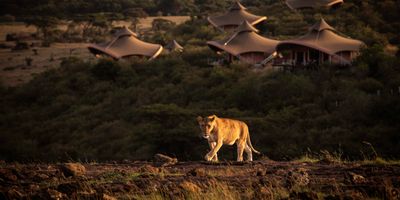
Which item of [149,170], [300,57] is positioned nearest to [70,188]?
[149,170]

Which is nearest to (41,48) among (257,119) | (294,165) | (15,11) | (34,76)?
(34,76)

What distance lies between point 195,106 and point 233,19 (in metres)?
29.3

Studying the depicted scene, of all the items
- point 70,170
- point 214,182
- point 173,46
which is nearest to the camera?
point 214,182

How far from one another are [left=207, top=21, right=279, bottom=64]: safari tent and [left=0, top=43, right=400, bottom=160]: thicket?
2537 mm

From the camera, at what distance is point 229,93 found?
45.0 m

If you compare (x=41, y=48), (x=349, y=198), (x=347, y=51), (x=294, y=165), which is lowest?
(x=41, y=48)

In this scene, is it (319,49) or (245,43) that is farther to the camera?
(245,43)

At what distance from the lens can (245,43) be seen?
54125 mm

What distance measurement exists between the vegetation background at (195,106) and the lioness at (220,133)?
37.4 feet

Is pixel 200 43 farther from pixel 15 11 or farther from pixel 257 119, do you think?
pixel 15 11

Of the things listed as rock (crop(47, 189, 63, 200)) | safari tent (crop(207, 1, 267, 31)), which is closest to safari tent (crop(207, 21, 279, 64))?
safari tent (crop(207, 1, 267, 31))

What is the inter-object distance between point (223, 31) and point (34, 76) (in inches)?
824

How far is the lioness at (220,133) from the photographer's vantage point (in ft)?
42.9

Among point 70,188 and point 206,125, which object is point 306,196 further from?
point 206,125
